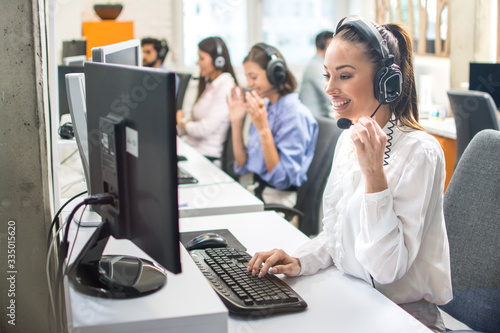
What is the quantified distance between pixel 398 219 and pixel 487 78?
2764 millimetres

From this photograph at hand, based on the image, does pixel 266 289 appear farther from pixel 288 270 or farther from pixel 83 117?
pixel 83 117

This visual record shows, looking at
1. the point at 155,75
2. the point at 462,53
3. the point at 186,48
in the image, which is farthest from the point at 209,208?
the point at 186,48

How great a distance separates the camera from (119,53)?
1544 millimetres

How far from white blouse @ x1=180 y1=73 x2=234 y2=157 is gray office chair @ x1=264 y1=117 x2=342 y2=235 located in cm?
121

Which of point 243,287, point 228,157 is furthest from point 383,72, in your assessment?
point 228,157

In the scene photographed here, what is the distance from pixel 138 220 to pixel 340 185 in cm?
58

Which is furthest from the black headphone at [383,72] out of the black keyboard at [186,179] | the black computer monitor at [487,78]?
the black computer monitor at [487,78]

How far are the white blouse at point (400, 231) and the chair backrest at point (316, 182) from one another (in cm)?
92

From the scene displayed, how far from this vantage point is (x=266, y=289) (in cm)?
112

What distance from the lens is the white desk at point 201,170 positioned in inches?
87.3

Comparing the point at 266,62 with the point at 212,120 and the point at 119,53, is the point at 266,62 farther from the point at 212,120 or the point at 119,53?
the point at 119,53

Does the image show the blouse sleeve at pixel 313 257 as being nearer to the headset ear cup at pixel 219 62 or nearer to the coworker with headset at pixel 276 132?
the coworker with headset at pixel 276 132

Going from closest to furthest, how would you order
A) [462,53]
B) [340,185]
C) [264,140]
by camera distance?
1. [340,185]
2. [264,140]
3. [462,53]

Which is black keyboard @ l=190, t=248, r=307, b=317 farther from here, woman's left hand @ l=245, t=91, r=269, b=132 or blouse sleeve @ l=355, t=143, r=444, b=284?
woman's left hand @ l=245, t=91, r=269, b=132
